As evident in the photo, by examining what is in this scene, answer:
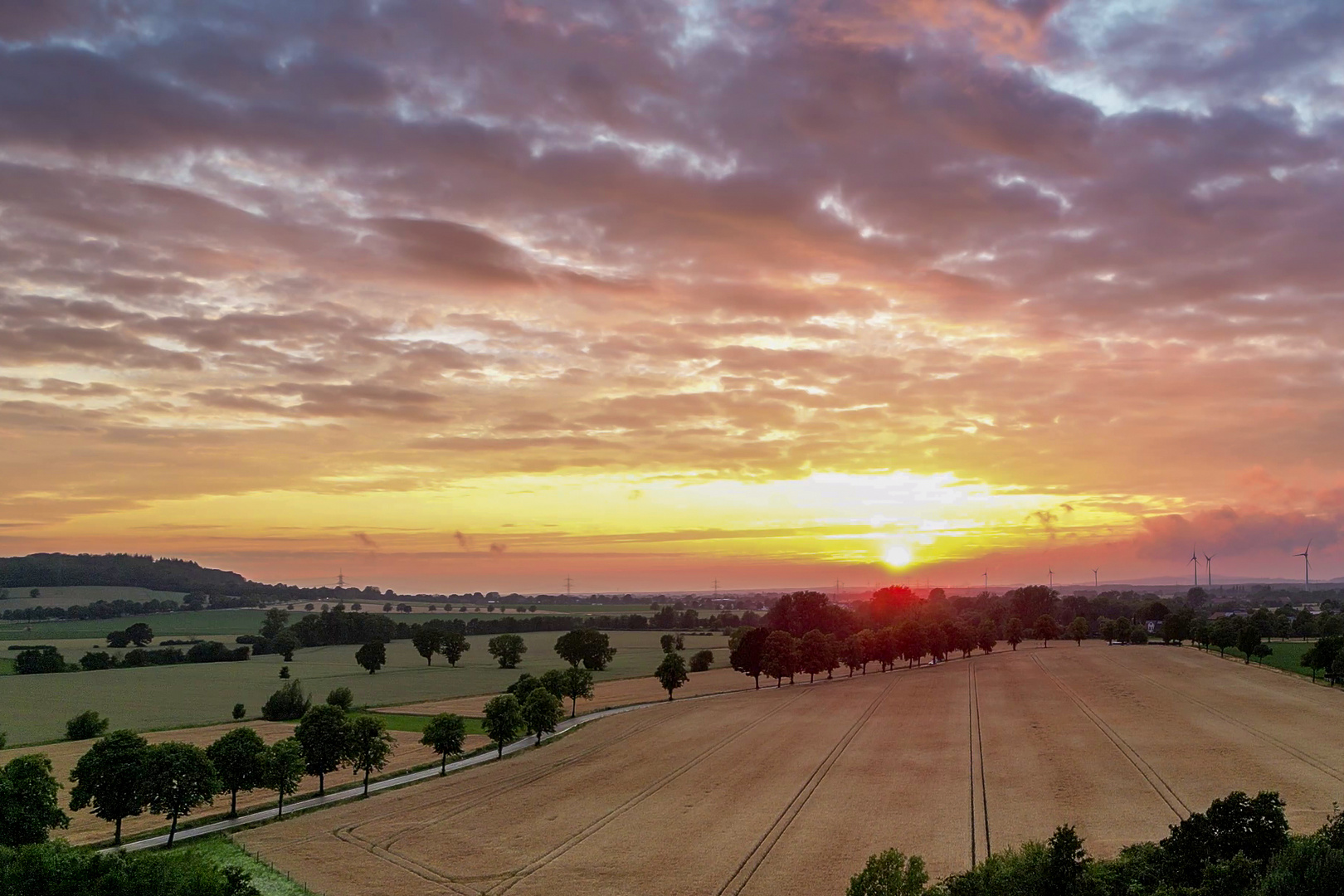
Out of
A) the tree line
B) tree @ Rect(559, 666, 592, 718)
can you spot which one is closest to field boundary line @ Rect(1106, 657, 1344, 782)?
the tree line

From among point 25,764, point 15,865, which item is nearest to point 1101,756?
point 15,865

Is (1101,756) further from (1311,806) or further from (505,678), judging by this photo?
(505,678)

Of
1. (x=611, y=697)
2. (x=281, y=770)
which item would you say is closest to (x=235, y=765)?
(x=281, y=770)

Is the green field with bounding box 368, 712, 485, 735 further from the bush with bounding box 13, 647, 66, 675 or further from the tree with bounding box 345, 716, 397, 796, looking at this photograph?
the bush with bounding box 13, 647, 66, 675

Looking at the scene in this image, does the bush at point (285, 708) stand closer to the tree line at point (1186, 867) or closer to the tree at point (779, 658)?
the tree at point (779, 658)

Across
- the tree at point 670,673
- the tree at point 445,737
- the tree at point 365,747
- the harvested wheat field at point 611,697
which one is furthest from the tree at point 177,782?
the tree at point 670,673

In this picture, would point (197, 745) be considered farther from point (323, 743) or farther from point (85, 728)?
point (323, 743)

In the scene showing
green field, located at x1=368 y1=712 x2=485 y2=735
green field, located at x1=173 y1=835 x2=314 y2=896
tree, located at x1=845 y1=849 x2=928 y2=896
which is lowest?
green field, located at x1=368 y1=712 x2=485 y2=735
